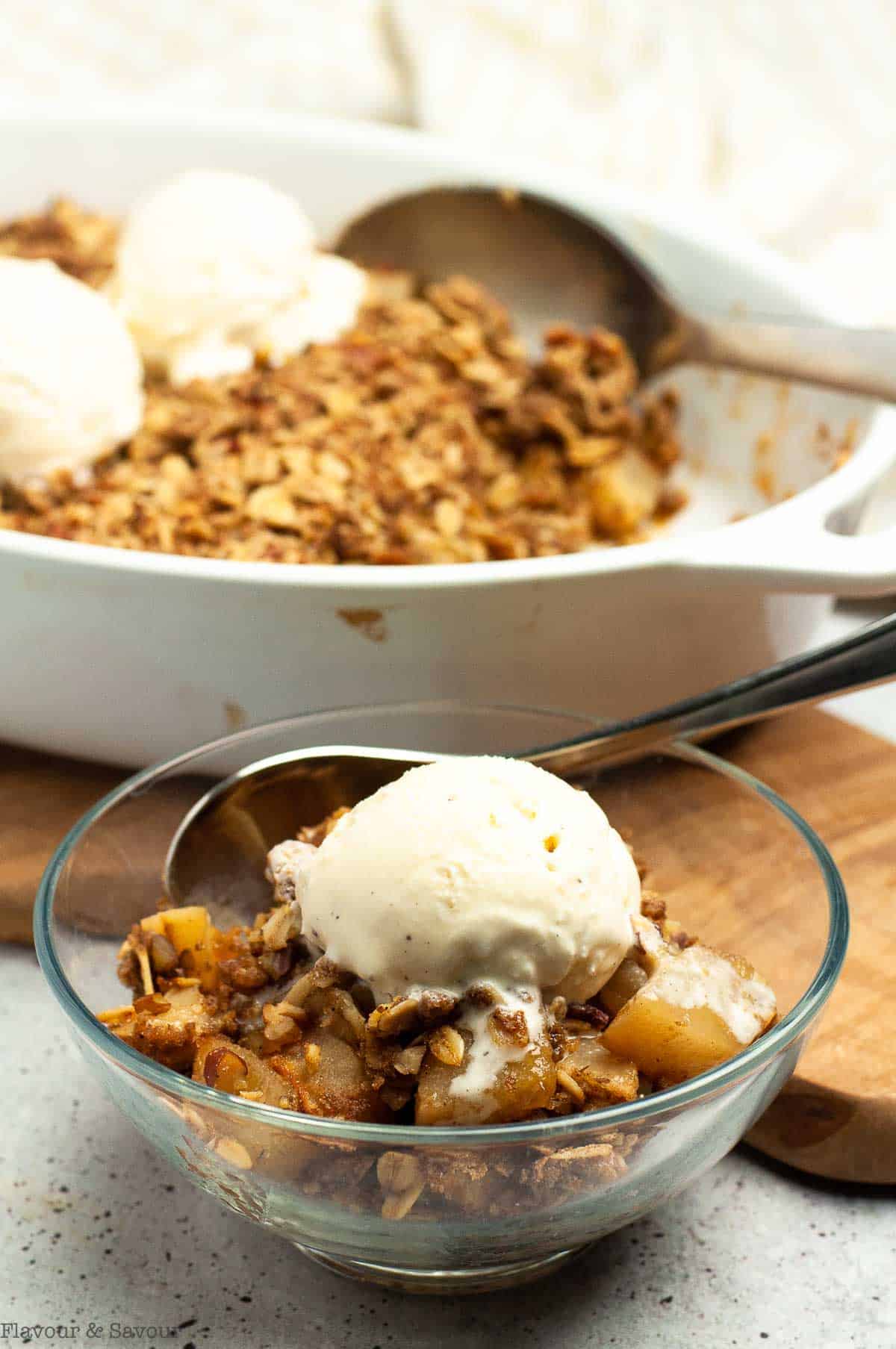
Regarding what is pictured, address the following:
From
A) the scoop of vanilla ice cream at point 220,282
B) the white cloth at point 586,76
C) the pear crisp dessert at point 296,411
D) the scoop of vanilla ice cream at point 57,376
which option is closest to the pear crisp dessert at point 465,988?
the pear crisp dessert at point 296,411

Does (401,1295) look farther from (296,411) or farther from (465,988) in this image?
(296,411)

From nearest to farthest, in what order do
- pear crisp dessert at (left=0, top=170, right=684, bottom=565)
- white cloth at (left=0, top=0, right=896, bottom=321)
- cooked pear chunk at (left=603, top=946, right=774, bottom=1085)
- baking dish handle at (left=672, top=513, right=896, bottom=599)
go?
cooked pear chunk at (left=603, top=946, right=774, bottom=1085)
baking dish handle at (left=672, top=513, right=896, bottom=599)
pear crisp dessert at (left=0, top=170, right=684, bottom=565)
white cloth at (left=0, top=0, right=896, bottom=321)

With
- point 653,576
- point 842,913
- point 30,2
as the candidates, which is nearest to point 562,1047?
point 842,913

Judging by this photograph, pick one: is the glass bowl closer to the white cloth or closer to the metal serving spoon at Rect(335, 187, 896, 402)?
the metal serving spoon at Rect(335, 187, 896, 402)

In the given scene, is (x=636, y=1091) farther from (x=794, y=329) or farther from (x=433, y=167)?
(x=433, y=167)

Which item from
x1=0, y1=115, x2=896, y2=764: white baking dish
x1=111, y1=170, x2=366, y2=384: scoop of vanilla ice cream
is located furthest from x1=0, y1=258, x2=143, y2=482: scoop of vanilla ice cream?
x1=0, y1=115, x2=896, y2=764: white baking dish

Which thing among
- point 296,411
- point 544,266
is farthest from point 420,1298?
point 544,266
